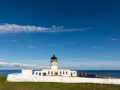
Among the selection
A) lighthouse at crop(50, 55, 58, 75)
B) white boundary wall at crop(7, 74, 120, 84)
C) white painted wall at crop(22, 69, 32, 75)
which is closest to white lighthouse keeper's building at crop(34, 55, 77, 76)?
lighthouse at crop(50, 55, 58, 75)

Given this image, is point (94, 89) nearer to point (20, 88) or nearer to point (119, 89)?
point (119, 89)

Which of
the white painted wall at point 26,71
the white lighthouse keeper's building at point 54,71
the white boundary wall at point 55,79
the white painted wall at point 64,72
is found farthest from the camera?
the white painted wall at point 64,72

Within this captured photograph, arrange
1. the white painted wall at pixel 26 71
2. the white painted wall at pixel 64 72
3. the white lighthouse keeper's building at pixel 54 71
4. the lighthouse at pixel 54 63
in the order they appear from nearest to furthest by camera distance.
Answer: the white painted wall at pixel 26 71, the white lighthouse keeper's building at pixel 54 71, the white painted wall at pixel 64 72, the lighthouse at pixel 54 63

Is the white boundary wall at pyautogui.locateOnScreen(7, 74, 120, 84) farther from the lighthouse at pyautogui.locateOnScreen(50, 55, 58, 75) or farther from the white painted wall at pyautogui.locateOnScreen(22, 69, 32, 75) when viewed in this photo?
the lighthouse at pyautogui.locateOnScreen(50, 55, 58, 75)

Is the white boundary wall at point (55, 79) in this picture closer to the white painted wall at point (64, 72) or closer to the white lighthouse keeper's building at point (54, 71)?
the white lighthouse keeper's building at point (54, 71)

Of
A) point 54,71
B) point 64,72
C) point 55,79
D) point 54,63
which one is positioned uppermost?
point 54,63

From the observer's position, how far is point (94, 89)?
80.2 ft

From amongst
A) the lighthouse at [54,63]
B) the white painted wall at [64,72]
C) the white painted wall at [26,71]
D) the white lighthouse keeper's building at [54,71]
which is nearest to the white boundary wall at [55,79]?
the white painted wall at [26,71]

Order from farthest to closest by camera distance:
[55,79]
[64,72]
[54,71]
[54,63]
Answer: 1. [54,63]
2. [64,72]
3. [54,71]
4. [55,79]

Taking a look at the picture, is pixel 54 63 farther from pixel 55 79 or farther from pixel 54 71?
pixel 55 79

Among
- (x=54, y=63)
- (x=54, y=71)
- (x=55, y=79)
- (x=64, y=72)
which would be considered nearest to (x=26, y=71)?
(x=55, y=79)

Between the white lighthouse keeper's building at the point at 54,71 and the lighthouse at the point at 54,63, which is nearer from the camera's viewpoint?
the white lighthouse keeper's building at the point at 54,71

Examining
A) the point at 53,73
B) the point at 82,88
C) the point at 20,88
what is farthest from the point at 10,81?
the point at 82,88

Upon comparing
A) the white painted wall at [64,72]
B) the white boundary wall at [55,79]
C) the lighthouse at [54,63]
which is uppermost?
the lighthouse at [54,63]
